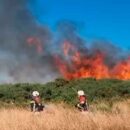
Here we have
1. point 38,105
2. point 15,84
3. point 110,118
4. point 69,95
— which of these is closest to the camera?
point 110,118

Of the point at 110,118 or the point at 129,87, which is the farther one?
the point at 129,87

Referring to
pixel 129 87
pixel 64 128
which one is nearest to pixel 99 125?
pixel 64 128

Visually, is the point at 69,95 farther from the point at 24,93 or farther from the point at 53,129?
the point at 53,129

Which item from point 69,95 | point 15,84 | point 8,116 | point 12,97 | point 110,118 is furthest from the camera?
point 15,84

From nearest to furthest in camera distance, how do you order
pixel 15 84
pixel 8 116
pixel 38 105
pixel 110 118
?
pixel 110 118 → pixel 8 116 → pixel 38 105 → pixel 15 84

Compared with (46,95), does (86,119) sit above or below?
below

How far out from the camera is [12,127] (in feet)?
57.6

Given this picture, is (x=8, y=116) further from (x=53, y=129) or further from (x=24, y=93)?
(x=24, y=93)

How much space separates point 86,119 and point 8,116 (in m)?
4.02

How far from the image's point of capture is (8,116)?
68.5 ft

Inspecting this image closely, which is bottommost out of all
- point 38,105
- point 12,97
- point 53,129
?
point 53,129

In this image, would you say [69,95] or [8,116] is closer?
[8,116]

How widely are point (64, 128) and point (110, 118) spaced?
1764 mm

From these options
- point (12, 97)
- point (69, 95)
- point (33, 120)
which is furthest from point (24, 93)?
point (33, 120)
